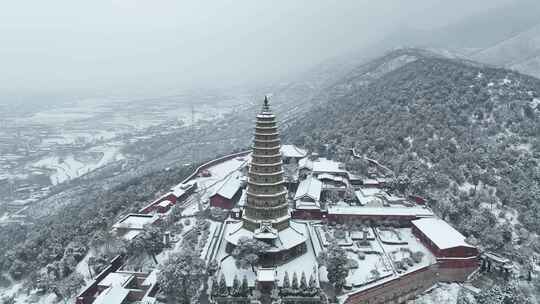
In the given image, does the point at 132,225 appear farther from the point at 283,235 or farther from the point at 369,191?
the point at 369,191

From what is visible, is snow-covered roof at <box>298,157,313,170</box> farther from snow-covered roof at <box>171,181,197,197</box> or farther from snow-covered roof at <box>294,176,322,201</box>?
snow-covered roof at <box>171,181,197,197</box>

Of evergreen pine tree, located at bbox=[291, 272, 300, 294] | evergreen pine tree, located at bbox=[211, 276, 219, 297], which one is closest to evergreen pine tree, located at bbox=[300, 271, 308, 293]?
evergreen pine tree, located at bbox=[291, 272, 300, 294]

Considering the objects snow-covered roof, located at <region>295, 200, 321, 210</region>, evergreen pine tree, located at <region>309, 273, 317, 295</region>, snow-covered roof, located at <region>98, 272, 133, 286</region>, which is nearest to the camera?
evergreen pine tree, located at <region>309, 273, 317, 295</region>

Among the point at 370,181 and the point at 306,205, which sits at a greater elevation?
the point at 370,181

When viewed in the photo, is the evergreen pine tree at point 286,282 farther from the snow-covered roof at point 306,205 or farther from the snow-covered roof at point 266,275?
the snow-covered roof at point 306,205

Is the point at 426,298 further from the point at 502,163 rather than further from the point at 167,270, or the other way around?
the point at 502,163

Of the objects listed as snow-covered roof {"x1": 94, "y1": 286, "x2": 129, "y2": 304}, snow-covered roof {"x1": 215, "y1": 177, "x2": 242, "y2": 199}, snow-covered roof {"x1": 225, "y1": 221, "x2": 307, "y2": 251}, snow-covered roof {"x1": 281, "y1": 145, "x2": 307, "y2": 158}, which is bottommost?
snow-covered roof {"x1": 94, "y1": 286, "x2": 129, "y2": 304}

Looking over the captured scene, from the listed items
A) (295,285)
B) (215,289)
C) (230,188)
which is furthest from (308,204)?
(215,289)

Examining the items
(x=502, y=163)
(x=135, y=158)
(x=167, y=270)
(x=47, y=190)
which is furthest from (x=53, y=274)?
(x=135, y=158)
